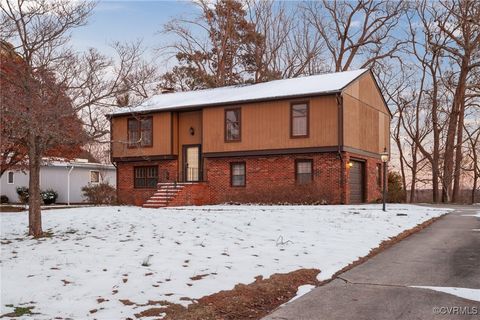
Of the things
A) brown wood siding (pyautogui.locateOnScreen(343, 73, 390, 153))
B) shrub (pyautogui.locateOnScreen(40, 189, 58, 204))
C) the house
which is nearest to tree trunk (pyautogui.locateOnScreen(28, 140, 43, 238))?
the house

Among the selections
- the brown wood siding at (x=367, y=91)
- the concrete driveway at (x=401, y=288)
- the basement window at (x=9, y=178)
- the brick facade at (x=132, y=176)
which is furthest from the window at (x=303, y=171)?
the basement window at (x=9, y=178)

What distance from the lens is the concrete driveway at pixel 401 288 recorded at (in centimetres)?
580

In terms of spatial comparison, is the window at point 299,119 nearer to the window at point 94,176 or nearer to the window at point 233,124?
the window at point 233,124

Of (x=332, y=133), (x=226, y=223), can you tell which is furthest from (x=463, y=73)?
(x=226, y=223)

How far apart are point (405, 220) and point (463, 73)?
75.7ft

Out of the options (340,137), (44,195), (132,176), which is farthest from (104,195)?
(340,137)

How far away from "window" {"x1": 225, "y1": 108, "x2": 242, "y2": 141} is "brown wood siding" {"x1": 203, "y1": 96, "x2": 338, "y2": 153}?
0.22 meters

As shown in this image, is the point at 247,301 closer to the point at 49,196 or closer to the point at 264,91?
the point at 264,91

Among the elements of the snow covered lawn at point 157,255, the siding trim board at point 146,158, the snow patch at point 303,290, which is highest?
the siding trim board at point 146,158

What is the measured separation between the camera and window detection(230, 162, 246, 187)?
25.3 meters

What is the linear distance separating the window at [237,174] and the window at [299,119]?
3.34 metres

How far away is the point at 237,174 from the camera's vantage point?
25.5 metres

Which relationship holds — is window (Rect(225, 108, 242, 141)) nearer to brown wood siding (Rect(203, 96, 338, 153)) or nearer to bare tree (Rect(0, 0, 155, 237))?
brown wood siding (Rect(203, 96, 338, 153))

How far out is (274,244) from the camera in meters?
10.3
